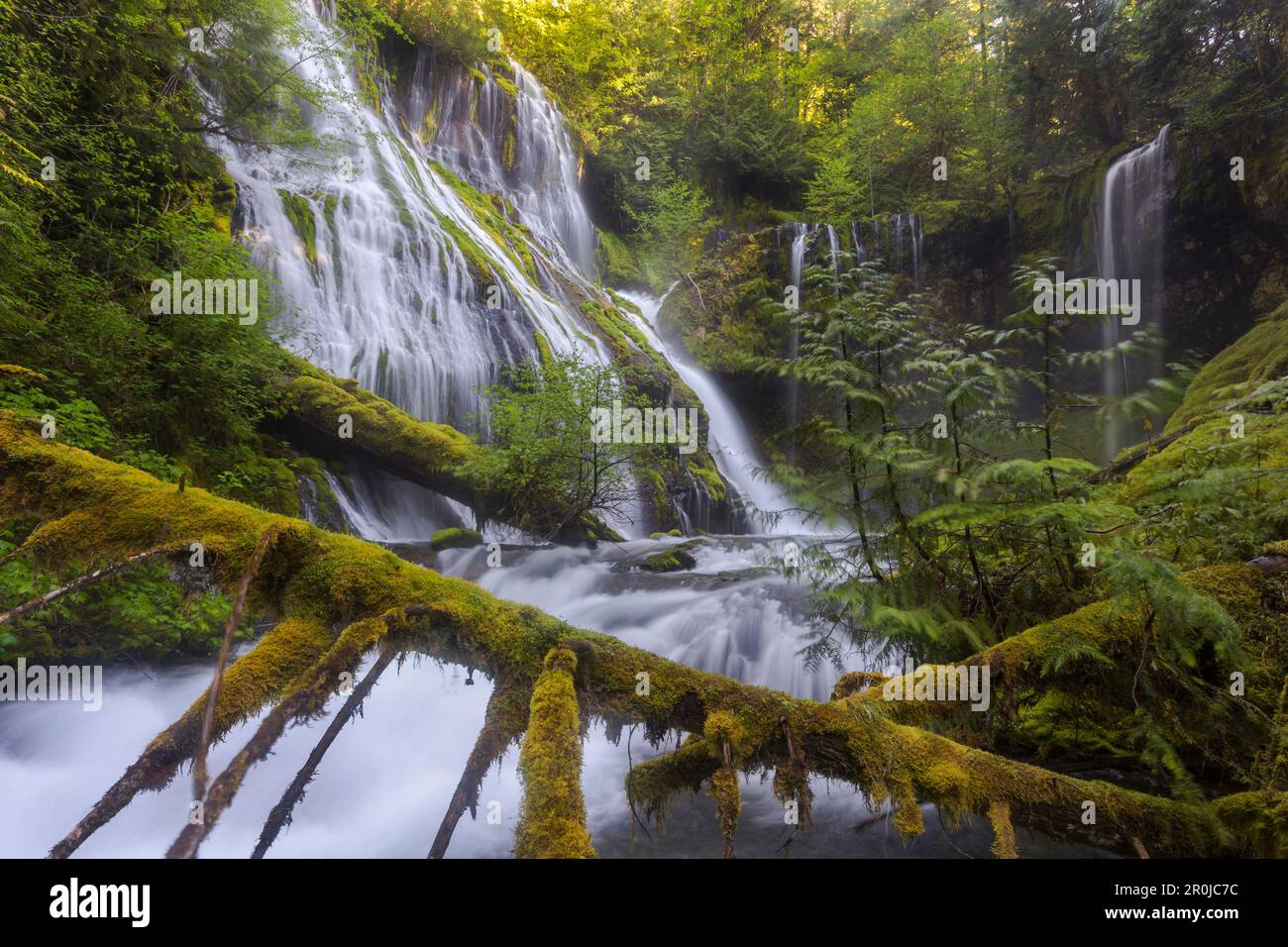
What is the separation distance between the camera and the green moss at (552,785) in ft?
3.94

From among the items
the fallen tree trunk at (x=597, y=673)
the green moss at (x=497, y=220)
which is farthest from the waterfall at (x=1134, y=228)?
the fallen tree trunk at (x=597, y=673)

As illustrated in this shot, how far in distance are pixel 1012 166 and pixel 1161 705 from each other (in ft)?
71.1

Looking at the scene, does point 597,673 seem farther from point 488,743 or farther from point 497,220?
point 497,220

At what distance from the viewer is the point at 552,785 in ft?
4.07

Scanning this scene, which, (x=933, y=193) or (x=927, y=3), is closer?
(x=933, y=193)

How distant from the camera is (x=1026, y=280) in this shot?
3633 millimetres

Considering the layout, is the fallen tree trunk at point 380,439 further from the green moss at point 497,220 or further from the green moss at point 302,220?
the green moss at point 497,220

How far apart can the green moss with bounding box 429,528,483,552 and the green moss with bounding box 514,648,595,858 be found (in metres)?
8.70

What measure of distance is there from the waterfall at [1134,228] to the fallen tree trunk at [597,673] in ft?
55.2

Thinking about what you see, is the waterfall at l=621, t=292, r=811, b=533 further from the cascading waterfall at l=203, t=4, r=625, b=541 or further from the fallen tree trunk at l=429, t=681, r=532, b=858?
the fallen tree trunk at l=429, t=681, r=532, b=858

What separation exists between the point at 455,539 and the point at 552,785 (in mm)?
8985

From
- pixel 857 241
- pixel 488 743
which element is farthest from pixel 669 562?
pixel 857 241

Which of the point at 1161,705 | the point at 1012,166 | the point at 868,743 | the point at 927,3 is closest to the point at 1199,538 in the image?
the point at 1161,705

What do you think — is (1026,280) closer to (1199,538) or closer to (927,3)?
(1199,538)
